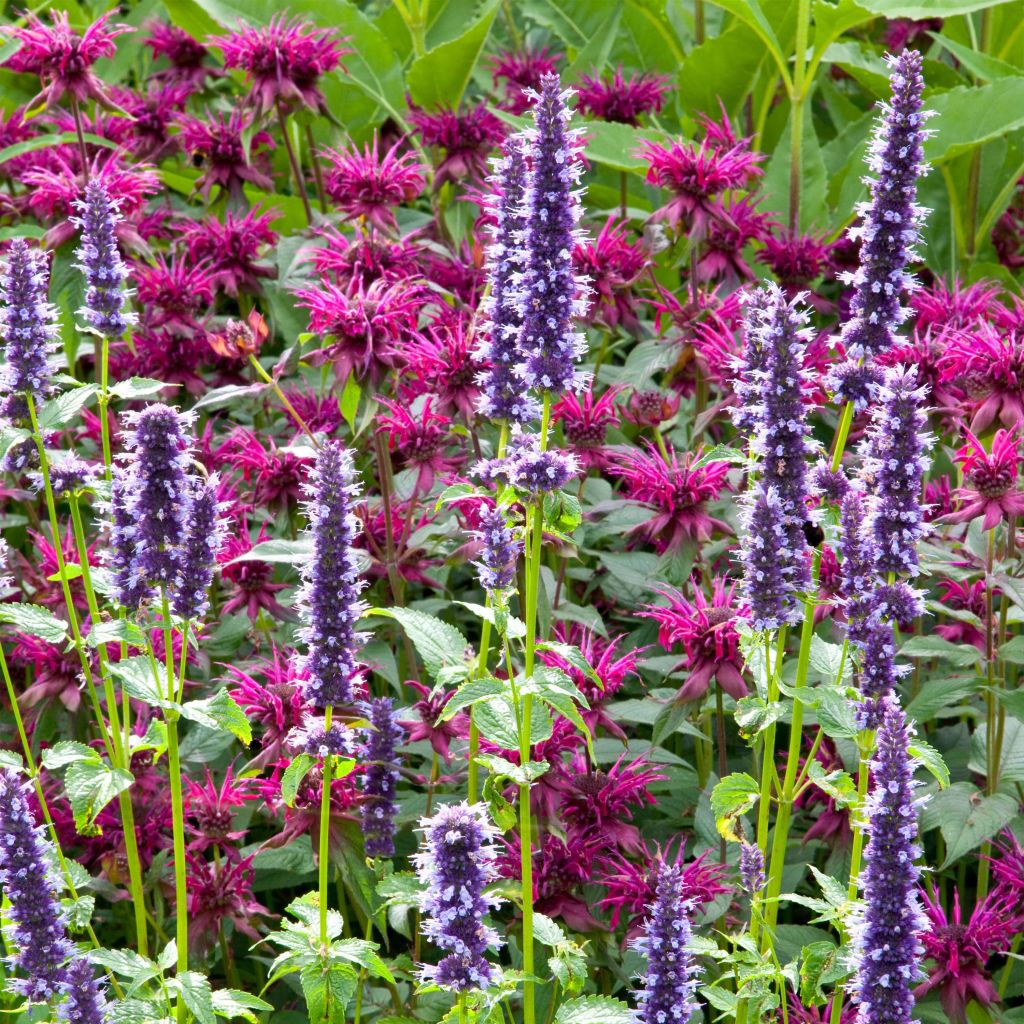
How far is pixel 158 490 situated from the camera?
2.17m

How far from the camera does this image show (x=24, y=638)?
3102 millimetres

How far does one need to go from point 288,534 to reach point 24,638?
25.0 inches

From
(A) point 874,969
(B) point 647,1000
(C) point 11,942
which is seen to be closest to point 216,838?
(C) point 11,942

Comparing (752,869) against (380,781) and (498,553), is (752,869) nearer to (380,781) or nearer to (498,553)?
(498,553)

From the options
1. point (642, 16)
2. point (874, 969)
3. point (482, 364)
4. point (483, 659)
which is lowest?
point (874, 969)

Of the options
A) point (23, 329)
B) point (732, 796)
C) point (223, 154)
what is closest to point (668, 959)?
point (732, 796)

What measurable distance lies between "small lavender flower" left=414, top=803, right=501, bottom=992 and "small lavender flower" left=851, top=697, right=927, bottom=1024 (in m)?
0.54

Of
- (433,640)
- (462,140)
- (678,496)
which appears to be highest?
(462,140)

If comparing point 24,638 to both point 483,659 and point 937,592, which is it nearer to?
point 483,659

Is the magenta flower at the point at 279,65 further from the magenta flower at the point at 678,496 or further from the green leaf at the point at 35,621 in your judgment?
the green leaf at the point at 35,621

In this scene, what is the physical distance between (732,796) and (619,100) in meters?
2.67

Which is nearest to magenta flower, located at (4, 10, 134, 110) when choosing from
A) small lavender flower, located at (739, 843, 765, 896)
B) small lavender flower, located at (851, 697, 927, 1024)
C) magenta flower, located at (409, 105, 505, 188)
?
magenta flower, located at (409, 105, 505, 188)

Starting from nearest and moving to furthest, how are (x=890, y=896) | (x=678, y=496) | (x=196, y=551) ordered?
(x=890, y=896) → (x=196, y=551) → (x=678, y=496)

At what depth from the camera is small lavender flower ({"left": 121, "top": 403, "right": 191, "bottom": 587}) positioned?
2.14 m
